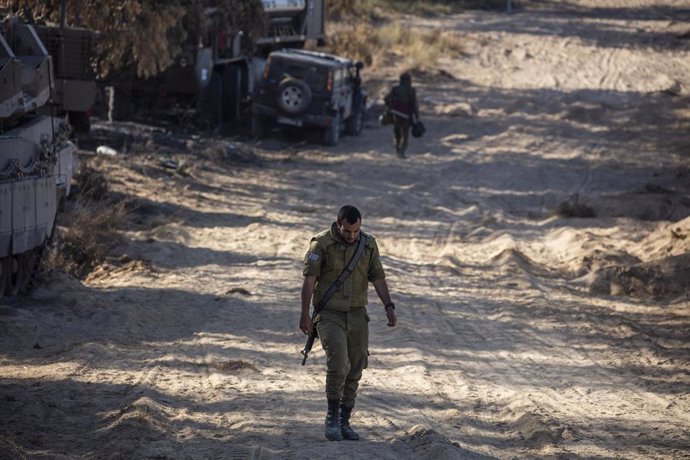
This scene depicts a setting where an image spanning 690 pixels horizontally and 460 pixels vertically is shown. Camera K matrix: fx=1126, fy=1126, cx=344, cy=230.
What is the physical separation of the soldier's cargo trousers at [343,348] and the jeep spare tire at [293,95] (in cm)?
1716

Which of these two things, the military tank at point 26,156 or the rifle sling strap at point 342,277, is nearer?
the rifle sling strap at point 342,277

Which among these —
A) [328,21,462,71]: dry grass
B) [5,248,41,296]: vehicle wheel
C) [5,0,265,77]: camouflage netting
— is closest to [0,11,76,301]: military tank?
[5,248,41,296]: vehicle wheel

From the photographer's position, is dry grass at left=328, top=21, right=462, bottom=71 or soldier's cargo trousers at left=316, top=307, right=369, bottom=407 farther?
dry grass at left=328, top=21, right=462, bottom=71

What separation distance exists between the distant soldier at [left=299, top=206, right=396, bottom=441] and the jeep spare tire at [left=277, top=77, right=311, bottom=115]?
55.9ft

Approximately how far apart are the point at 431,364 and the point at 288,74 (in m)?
15.4

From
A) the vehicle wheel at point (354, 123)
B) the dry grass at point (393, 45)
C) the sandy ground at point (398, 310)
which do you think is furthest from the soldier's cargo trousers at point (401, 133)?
the dry grass at point (393, 45)

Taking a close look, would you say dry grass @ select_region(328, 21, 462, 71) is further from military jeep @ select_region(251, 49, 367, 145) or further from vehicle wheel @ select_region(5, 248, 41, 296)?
vehicle wheel @ select_region(5, 248, 41, 296)

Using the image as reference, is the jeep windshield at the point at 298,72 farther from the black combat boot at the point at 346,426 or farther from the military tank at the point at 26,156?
the black combat boot at the point at 346,426

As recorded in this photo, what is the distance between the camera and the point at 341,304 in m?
7.59

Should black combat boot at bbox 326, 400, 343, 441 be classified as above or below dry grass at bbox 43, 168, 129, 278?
above

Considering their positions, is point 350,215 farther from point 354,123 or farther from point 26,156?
point 354,123

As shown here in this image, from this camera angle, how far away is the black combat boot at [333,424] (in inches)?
300

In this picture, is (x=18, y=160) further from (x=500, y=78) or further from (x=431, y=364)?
(x=500, y=78)

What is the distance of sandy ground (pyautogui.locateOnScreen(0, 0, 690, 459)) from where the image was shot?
315 inches
